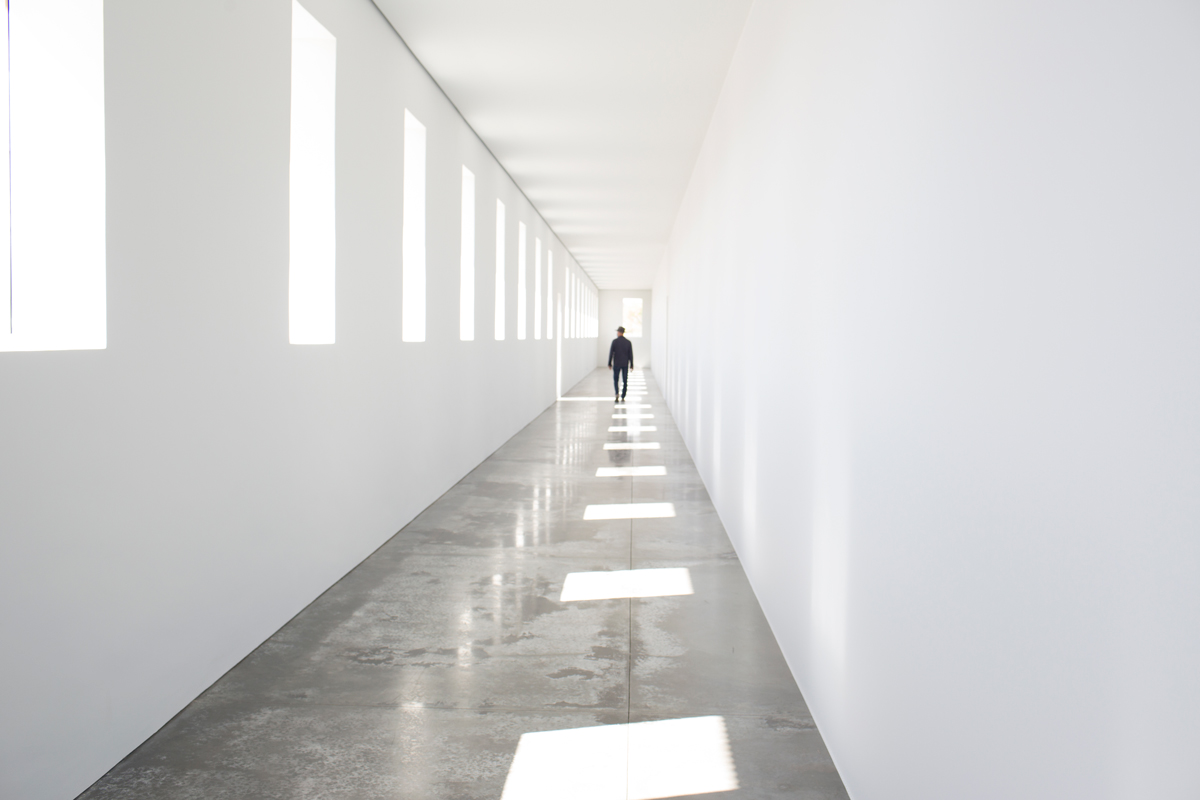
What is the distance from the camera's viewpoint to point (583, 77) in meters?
6.57

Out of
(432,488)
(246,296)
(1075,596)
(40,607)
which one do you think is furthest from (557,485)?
(1075,596)

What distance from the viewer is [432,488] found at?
676 cm

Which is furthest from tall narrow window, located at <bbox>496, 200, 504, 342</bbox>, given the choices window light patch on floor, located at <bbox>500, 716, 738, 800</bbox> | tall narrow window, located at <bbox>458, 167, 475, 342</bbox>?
window light patch on floor, located at <bbox>500, 716, 738, 800</bbox>

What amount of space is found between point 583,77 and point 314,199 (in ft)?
9.62

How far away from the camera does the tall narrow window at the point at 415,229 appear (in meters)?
6.28

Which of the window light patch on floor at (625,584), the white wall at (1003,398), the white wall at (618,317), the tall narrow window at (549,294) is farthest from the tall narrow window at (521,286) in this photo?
the white wall at (618,317)

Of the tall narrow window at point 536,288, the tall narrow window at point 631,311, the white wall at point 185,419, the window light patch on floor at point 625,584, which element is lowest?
the window light patch on floor at point 625,584

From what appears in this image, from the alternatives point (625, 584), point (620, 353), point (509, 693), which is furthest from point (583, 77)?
point (620, 353)

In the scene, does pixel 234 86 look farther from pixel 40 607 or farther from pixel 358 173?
pixel 40 607

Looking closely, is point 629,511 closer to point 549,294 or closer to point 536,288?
point 536,288

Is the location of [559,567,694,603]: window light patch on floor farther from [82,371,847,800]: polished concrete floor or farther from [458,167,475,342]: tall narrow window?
[458,167,475,342]: tall narrow window

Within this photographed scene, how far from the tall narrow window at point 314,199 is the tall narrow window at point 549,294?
33.6 ft

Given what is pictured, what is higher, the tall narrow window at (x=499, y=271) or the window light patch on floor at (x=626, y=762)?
the tall narrow window at (x=499, y=271)

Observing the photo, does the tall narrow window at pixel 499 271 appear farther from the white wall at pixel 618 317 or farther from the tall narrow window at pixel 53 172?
the white wall at pixel 618 317
